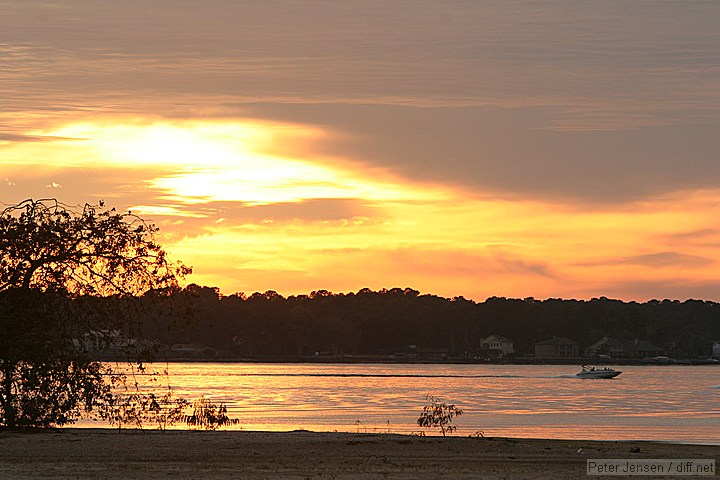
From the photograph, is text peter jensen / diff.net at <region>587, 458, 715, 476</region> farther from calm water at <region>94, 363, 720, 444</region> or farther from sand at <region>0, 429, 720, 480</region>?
calm water at <region>94, 363, 720, 444</region>

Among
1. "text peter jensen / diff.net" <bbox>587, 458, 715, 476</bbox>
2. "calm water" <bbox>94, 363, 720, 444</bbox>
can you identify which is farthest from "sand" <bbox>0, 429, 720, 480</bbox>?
"calm water" <bbox>94, 363, 720, 444</bbox>

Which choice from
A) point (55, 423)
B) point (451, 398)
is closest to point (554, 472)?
point (55, 423)

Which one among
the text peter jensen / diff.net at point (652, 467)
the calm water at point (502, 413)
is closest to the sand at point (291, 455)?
the text peter jensen / diff.net at point (652, 467)

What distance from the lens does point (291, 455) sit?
26344 millimetres

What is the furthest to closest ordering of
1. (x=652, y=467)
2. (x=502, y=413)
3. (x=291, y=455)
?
(x=502, y=413)
(x=291, y=455)
(x=652, y=467)

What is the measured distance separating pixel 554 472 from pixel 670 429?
2655 cm

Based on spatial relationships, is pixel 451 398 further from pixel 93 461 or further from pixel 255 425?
pixel 93 461

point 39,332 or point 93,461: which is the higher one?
point 39,332

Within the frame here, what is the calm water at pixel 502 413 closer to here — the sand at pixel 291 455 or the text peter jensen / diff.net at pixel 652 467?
the sand at pixel 291 455

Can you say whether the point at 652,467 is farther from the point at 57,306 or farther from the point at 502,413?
the point at 502,413

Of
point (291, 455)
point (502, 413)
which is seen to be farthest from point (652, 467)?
point (502, 413)

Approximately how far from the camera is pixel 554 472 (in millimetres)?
23469

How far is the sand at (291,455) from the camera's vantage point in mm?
22891

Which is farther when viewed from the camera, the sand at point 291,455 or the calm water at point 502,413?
the calm water at point 502,413
